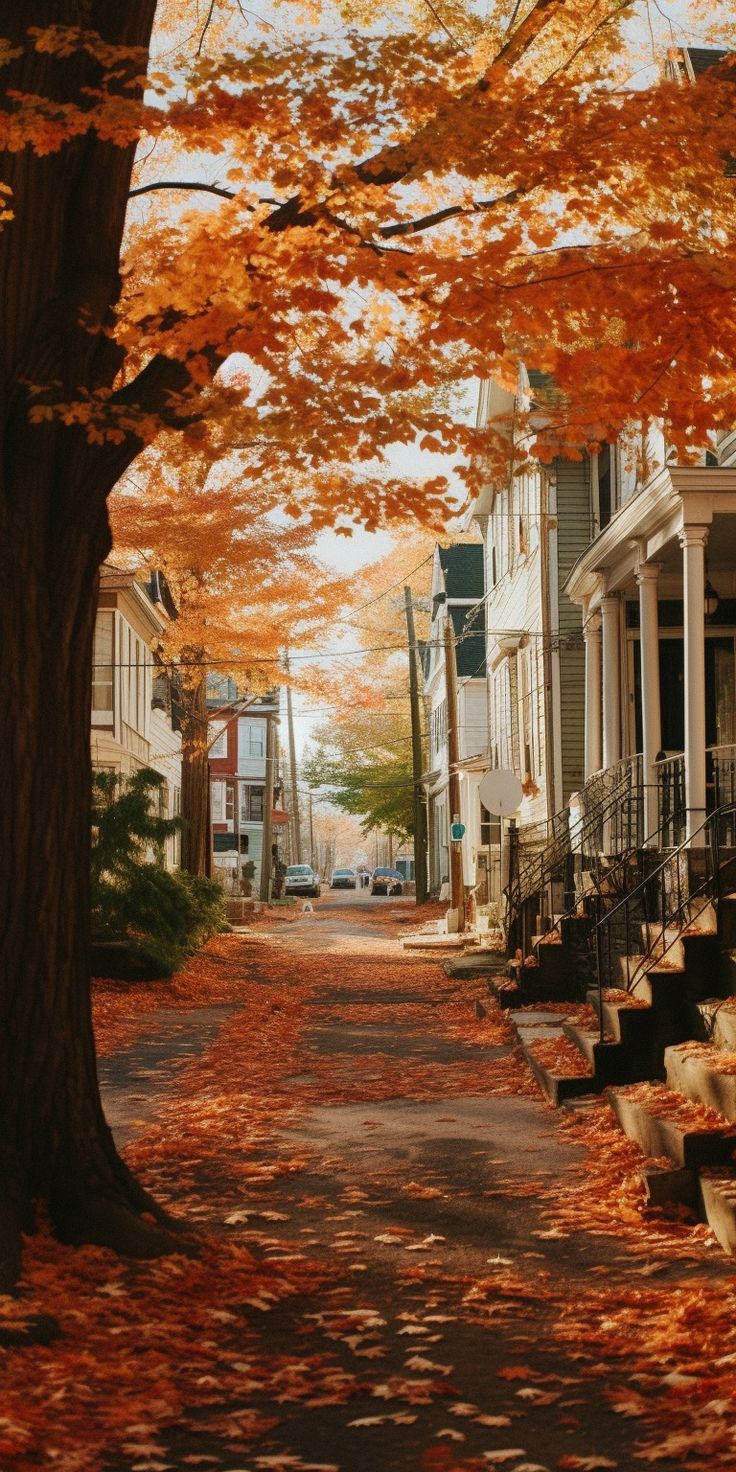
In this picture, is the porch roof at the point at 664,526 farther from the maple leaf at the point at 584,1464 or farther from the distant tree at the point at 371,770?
the distant tree at the point at 371,770

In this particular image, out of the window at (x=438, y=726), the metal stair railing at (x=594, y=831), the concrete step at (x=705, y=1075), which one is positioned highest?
the window at (x=438, y=726)

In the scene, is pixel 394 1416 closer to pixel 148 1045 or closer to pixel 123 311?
pixel 123 311

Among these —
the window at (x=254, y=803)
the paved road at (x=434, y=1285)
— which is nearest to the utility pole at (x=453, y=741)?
the paved road at (x=434, y=1285)

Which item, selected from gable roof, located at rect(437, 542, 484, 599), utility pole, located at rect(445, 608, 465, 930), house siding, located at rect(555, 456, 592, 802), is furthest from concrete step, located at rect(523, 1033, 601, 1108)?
gable roof, located at rect(437, 542, 484, 599)

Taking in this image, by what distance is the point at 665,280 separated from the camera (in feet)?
25.4

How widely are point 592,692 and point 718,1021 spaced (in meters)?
11.1

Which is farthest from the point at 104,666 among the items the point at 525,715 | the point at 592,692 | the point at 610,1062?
the point at 610,1062

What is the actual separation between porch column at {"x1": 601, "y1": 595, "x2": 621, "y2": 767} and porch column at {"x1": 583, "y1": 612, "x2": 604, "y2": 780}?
3.47ft

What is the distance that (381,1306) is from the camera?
6.29m

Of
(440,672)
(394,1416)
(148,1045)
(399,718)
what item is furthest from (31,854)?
(399,718)

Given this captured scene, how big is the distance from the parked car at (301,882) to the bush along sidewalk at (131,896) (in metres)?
47.3

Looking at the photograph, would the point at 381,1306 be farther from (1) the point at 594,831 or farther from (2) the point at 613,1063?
(1) the point at 594,831

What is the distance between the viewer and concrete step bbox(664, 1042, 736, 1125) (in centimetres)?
776

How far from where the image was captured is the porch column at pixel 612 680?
60.1ft
